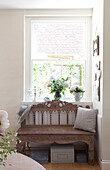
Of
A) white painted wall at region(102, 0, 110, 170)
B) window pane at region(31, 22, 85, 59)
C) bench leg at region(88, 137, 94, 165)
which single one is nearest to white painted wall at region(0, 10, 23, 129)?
window pane at region(31, 22, 85, 59)

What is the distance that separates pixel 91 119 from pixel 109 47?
1.20 meters

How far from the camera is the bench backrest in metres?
4.05

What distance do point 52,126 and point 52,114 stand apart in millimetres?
242

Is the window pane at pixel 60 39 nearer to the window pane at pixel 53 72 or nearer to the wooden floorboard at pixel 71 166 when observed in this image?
the window pane at pixel 53 72

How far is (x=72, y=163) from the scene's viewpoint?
11.8 ft

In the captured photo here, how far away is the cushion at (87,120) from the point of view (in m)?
3.61

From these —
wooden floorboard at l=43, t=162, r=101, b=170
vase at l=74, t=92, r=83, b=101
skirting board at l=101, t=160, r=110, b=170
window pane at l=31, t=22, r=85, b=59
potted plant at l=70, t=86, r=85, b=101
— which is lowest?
wooden floorboard at l=43, t=162, r=101, b=170

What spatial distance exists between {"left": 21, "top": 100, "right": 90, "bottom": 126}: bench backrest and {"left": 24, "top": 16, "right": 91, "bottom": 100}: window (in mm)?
363

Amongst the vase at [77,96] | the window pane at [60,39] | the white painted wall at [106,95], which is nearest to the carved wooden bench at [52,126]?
the vase at [77,96]

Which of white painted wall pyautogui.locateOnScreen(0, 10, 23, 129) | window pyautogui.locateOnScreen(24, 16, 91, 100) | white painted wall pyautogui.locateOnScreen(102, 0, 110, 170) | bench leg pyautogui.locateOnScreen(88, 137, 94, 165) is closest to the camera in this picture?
white painted wall pyautogui.locateOnScreen(102, 0, 110, 170)

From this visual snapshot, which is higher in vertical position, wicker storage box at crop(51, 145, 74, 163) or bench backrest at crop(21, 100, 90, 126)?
bench backrest at crop(21, 100, 90, 126)

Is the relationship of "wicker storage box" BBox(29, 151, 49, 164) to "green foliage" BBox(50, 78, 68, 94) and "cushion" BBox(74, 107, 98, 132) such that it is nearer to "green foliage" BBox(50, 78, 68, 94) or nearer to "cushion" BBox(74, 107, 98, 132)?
"cushion" BBox(74, 107, 98, 132)

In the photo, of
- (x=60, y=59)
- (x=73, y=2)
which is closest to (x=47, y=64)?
(x=60, y=59)

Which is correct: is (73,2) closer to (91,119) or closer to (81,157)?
(91,119)
